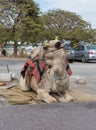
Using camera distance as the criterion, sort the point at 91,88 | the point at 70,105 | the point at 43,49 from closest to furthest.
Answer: the point at 70,105
the point at 43,49
the point at 91,88

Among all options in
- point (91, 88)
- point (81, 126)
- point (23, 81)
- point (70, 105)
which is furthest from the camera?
point (91, 88)

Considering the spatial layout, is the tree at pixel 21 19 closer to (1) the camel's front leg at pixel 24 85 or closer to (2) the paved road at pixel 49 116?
(1) the camel's front leg at pixel 24 85

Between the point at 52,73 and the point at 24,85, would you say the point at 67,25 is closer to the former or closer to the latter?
the point at 24,85

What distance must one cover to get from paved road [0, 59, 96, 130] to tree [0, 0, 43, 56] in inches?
1165

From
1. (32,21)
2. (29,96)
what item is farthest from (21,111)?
(32,21)

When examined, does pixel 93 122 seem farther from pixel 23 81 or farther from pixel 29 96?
pixel 23 81

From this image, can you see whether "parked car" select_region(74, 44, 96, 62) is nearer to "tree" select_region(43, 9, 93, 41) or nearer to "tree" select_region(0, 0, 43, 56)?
"tree" select_region(0, 0, 43, 56)

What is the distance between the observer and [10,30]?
38500mm

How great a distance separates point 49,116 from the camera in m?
7.29

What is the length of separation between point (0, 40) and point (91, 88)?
28085mm

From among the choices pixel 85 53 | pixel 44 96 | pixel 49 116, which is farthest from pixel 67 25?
pixel 49 116

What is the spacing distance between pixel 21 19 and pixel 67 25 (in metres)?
14.9

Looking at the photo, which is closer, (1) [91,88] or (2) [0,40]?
(1) [91,88]

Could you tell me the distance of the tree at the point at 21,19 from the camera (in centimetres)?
3772
